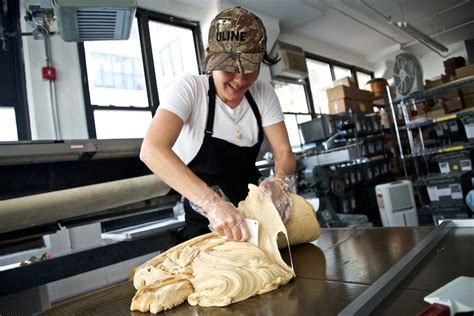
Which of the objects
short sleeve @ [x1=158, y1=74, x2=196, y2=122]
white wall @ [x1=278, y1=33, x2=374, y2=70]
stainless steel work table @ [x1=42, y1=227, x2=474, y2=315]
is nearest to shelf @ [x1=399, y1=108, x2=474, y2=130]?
white wall @ [x1=278, y1=33, x2=374, y2=70]

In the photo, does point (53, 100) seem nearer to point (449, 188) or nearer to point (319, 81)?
point (449, 188)

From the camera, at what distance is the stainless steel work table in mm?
734

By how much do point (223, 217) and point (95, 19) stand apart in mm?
1187

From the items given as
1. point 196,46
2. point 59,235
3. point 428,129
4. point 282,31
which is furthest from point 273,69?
point 59,235

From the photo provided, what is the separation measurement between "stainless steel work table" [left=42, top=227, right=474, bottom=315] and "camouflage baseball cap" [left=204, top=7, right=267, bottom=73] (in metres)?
0.68

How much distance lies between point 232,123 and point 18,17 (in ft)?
9.66

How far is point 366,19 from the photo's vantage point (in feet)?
19.3

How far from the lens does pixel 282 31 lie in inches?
226

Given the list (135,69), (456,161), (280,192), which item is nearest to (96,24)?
(280,192)

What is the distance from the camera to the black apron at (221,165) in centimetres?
130

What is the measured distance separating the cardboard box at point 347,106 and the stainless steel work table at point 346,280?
4.42 meters

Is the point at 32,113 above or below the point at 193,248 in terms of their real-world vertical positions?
above

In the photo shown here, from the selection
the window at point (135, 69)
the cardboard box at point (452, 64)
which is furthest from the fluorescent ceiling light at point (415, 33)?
the window at point (135, 69)

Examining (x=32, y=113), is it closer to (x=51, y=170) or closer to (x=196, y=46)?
(x=51, y=170)
